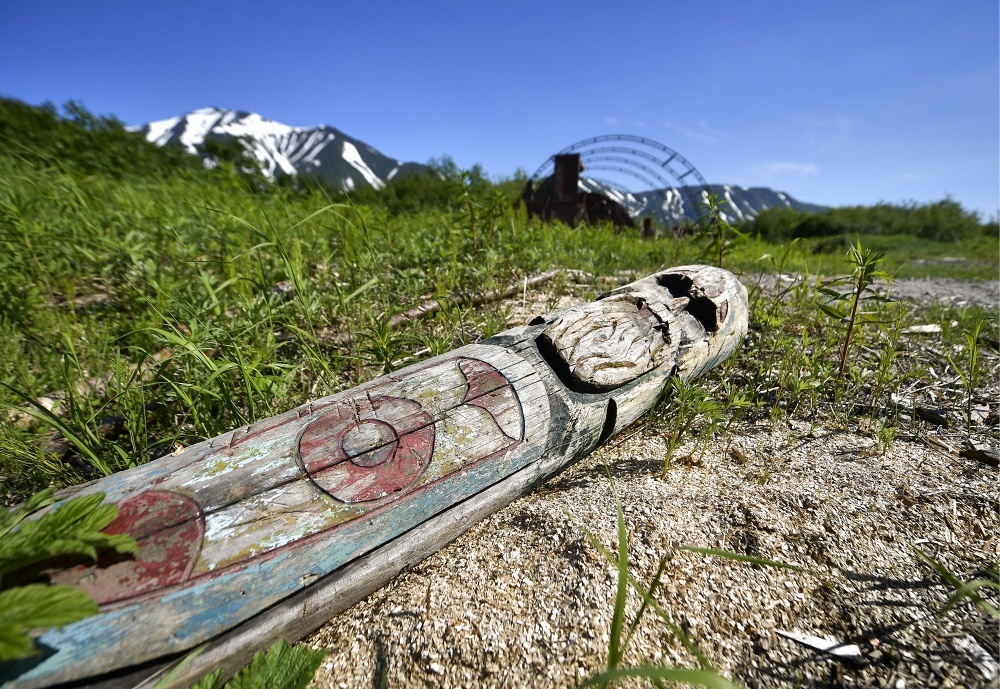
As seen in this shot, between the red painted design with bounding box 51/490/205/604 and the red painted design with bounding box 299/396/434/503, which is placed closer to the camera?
the red painted design with bounding box 51/490/205/604

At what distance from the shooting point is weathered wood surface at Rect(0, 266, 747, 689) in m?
0.86

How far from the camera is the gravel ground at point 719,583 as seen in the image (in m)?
1.02

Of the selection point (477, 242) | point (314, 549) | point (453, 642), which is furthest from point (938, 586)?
point (477, 242)

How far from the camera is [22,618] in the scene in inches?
25.8

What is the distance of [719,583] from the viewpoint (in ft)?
3.94

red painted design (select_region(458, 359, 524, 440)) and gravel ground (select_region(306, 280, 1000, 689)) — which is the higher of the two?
red painted design (select_region(458, 359, 524, 440))

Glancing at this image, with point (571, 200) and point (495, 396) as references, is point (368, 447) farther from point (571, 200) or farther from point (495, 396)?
point (571, 200)

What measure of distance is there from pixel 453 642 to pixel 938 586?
Answer: 1.42 meters

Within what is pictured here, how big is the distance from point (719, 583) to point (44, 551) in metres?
1.62

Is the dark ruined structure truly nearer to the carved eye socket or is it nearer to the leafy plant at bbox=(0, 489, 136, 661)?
the carved eye socket

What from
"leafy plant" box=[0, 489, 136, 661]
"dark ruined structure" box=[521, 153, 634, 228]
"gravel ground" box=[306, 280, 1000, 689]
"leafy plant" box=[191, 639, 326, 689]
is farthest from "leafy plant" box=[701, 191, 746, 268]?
"dark ruined structure" box=[521, 153, 634, 228]

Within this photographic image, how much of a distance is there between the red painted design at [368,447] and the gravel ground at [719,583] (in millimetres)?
362

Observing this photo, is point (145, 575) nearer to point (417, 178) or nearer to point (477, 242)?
point (477, 242)

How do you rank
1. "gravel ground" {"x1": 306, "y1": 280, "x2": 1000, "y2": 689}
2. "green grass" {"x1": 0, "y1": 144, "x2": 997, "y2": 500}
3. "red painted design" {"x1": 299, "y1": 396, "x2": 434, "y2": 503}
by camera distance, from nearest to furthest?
"gravel ground" {"x1": 306, "y1": 280, "x2": 1000, "y2": 689}, "red painted design" {"x1": 299, "y1": 396, "x2": 434, "y2": 503}, "green grass" {"x1": 0, "y1": 144, "x2": 997, "y2": 500}
